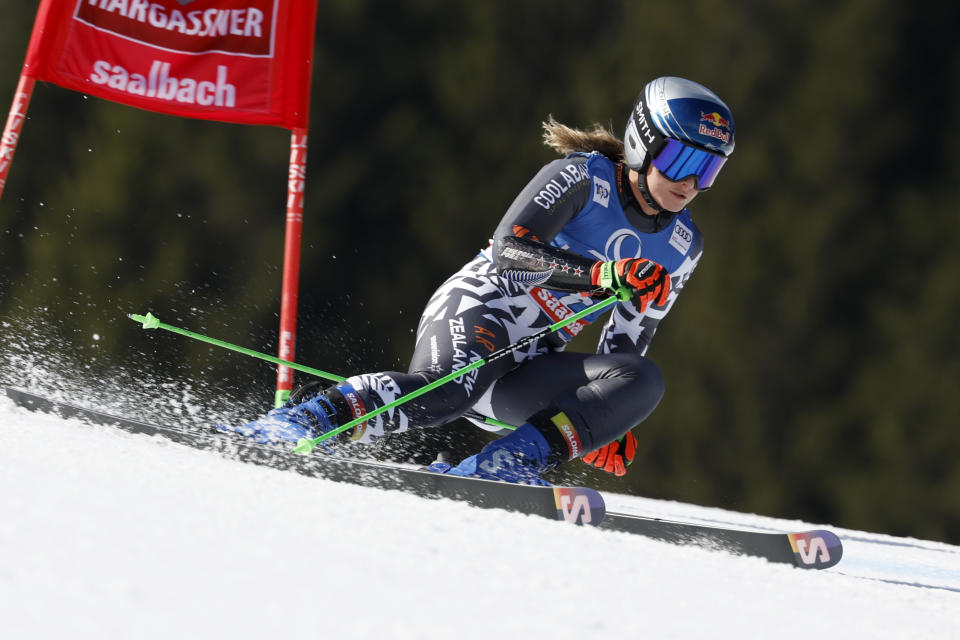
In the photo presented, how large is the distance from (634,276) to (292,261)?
1.37m

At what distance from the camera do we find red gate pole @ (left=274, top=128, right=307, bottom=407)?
299cm

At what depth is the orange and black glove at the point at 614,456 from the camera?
7.97 ft

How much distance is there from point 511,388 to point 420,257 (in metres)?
1.94

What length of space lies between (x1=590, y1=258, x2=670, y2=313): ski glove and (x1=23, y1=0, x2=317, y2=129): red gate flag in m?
1.43

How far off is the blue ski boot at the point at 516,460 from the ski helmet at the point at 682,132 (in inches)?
27.7

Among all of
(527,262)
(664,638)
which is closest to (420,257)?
(527,262)

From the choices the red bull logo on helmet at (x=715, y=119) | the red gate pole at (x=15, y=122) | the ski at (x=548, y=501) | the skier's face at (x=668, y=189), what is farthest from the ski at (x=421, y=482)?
the red gate pole at (x=15, y=122)

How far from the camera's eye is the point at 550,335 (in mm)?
2396

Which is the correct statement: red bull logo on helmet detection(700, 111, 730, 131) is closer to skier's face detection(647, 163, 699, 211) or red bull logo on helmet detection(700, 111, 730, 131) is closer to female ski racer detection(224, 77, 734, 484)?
female ski racer detection(224, 77, 734, 484)

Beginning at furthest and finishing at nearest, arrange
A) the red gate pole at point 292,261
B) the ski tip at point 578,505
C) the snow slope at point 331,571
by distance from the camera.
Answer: the red gate pole at point 292,261 < the ski tip at point 578,505 < the snow slope at point 331,571

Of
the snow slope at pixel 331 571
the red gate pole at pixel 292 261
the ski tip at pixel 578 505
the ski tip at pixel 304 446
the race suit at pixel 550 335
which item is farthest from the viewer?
the red gate pole at pixel 292 261

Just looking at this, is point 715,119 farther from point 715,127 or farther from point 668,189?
point 668,189

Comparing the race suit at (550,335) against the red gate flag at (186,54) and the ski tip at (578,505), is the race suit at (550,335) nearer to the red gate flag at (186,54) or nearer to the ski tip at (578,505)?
the ski tip at (578,505)

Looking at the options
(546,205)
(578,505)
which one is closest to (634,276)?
(546,205)
